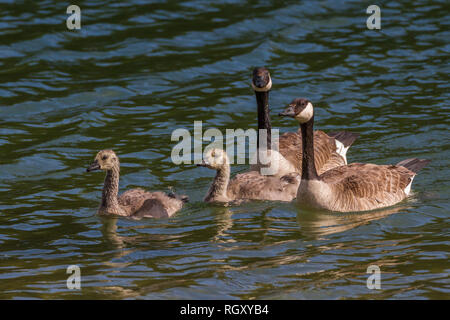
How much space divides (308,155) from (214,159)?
55.0 inches

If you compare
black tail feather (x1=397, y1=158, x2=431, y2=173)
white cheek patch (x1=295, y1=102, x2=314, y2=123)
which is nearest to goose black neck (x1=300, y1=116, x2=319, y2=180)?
white cheek patch (x1=295, y1=102, x2=314, y2=123)

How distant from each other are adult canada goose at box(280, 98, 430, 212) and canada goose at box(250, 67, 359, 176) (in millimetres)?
1012

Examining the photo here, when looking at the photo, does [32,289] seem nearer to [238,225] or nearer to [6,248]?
[6,248]

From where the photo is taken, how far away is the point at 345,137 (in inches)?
572

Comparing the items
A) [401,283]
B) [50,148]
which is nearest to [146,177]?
[50,148]

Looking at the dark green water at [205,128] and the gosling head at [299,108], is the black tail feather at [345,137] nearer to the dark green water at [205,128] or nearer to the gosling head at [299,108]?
the dark green water at [205,128]

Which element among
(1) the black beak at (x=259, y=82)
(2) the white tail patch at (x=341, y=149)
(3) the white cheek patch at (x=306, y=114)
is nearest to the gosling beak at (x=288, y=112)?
(3) the white cheek patch at (x=306, y=114)

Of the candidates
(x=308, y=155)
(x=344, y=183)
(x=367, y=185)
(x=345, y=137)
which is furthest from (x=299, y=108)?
(x=345, y=137)

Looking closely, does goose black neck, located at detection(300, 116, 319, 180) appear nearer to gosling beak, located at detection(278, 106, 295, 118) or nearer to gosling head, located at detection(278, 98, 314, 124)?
gosling head, located at detection(278, 98, 314, 124)

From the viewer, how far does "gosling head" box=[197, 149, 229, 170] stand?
40.7ft

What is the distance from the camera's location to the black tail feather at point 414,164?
1326cm

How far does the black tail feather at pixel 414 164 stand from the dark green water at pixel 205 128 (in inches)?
14.7

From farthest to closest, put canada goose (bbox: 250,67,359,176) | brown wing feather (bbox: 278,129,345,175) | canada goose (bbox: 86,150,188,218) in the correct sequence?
brown wing feather (bbox: 278,129,345,175)
canada goose (bbox: 250,67,359,176)
canada goose (bbox: 86,150,188,218)

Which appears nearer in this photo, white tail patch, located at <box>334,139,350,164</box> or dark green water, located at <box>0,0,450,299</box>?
dark green water, located at <box>0,0,450,299</box>
